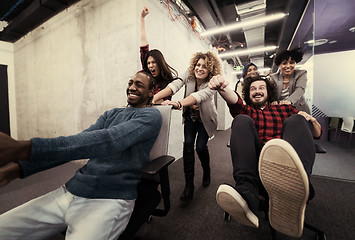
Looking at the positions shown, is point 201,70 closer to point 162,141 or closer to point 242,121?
point 242,121

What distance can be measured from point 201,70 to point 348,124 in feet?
15.8

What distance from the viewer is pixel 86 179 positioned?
0.75 metres

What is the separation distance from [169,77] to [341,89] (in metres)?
5.09

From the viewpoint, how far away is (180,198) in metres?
1.54

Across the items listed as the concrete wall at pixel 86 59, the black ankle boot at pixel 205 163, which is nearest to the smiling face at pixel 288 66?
the black ankle boot at pixel 205 163

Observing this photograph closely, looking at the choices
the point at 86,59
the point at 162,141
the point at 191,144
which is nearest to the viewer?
the point at 162,141

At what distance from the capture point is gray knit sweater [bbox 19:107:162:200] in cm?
52

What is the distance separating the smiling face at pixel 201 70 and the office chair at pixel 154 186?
2.60 feet

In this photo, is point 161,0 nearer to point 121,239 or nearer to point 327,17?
point 121,239

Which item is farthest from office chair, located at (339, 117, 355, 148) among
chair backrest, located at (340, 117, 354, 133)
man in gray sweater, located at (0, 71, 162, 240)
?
man in gray sweater, located at (0, 71, 162, 240)

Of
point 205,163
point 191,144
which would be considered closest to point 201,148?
point 191,144

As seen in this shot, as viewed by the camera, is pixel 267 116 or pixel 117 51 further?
pixel 117 51

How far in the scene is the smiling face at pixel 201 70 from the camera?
150 cm

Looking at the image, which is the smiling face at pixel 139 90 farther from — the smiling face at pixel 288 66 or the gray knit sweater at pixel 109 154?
the smiling face at pixel 288 66
